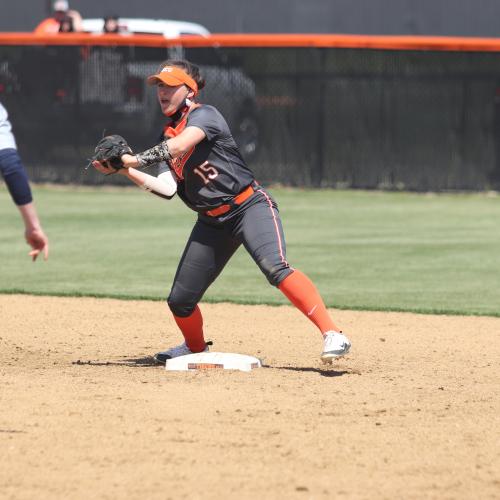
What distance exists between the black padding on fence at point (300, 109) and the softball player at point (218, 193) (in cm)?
1015

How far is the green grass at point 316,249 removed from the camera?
35.2 feet

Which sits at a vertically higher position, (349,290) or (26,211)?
(26,211)

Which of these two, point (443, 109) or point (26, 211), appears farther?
point (443, 109)

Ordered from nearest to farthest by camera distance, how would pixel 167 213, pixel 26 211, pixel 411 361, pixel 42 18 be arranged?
pixel 26 211 → pixel 411 361 → pixel 167 213 → pixel 42 18

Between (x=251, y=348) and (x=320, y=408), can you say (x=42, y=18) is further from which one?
(x=320, y=408)

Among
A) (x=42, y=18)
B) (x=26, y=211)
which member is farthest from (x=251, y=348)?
(x=42, y=18)

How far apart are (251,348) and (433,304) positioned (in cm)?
241

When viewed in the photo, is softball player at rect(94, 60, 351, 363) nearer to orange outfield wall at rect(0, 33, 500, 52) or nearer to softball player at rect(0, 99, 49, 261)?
softball player at rect(0, 99, 49, 261)

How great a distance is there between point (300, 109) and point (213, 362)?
11.3 meters

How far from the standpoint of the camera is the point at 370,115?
18.0m

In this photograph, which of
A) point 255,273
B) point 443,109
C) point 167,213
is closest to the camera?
point 255,273

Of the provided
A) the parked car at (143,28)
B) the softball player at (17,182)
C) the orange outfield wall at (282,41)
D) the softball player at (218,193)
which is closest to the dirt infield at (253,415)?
the softball player at (218,193)

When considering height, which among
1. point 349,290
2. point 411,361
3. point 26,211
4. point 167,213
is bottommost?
point 167,213

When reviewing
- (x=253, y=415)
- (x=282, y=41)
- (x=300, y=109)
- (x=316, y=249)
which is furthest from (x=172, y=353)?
(x=282, y=41)
